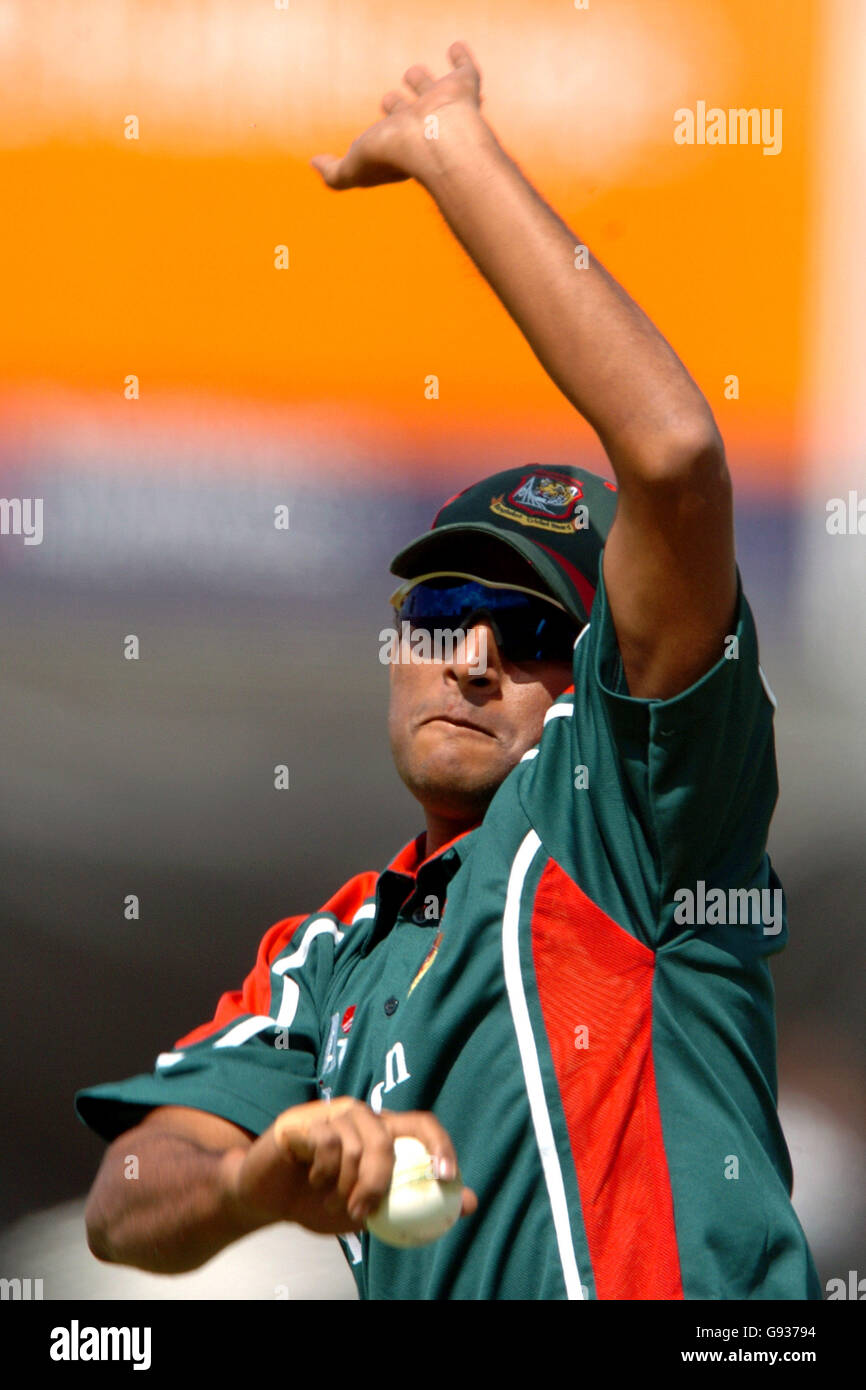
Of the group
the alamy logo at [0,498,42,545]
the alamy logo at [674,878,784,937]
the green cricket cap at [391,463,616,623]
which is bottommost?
the alamy logo at [674,878,784,937]

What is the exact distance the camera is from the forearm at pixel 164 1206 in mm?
908

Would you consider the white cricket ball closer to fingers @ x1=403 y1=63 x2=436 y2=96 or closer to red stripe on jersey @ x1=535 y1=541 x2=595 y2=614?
red stripe on jersey @ x1=535 y1=541 x2=595 y2=614

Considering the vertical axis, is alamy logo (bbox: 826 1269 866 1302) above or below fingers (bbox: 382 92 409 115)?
below

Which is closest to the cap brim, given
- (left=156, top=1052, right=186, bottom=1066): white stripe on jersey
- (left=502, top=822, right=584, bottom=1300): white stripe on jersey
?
(left=502, top=822, right=584, bottom=1300): white stripe on jersey

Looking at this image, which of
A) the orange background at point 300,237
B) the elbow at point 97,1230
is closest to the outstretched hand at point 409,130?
A: the elbow at point 97,1230

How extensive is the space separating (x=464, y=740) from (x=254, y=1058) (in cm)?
34

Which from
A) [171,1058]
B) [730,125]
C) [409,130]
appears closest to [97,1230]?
[171,1058]

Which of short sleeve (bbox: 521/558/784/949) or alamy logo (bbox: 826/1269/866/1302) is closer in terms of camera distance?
short sleeve (bbox: 521/558/784/949)

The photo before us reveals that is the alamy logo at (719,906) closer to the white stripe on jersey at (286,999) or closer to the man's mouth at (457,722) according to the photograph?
the man's mouth at (457,722)

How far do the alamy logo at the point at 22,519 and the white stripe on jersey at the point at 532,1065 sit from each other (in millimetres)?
1340

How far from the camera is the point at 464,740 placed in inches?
46.2

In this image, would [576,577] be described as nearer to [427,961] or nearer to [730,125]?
[427,961]

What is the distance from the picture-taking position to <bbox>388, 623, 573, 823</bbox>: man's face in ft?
3.83

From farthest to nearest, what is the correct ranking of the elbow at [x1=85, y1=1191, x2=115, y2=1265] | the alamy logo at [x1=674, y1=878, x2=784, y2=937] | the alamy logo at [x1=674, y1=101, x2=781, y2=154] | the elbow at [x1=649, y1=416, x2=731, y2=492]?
the alamy logo at [x1=674, y1=101, x2=781, y2=154] → the elbow at [x1=85, y1=1191, x2=115, y2=1265] → the alamy logo at [x1=674, y1=878, x2=784, y2=937] → the elbow at [x1=649, y1=416, x2=731, y2=492]
